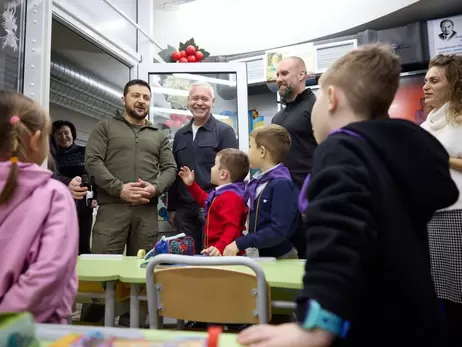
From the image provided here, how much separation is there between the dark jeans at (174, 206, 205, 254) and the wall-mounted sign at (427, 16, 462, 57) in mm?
3275

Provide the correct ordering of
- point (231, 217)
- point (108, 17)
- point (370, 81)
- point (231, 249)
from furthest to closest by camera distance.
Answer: point (108, 17), point (231, 217), point (231, 249), point (370, 81)

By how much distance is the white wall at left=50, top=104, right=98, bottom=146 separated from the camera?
5.08m

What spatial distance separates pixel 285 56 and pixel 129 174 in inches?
117

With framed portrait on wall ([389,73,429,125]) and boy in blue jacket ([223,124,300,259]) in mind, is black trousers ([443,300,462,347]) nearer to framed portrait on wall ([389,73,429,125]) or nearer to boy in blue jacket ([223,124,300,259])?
boy in blue jacket ([223,124,300,259])

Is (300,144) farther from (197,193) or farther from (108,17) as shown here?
(108,17)

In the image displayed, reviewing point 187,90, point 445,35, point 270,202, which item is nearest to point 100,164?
point 270,202

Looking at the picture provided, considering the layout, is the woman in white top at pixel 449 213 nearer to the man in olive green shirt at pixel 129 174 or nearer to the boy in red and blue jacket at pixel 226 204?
the boy in red and blue jacket at pixel 226 204

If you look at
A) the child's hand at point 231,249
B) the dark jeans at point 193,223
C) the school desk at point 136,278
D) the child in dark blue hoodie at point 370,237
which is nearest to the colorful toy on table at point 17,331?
the child in dark blue hoodie at point 370,237

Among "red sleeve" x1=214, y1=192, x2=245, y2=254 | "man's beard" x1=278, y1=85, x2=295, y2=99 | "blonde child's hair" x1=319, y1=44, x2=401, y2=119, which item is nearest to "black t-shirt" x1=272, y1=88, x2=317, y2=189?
"man's beard" x1=278, y1=85, x2=295, y2=99

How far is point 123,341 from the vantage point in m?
0.67

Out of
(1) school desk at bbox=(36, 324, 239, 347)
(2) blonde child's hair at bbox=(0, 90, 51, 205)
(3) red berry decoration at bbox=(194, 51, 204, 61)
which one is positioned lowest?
(1) school desk at bbox=(36, 324, 239, 347)

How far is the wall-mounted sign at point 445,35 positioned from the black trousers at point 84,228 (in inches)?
154

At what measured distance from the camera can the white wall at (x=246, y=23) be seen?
198 inches

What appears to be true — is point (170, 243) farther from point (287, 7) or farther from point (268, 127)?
point (287, 7)
